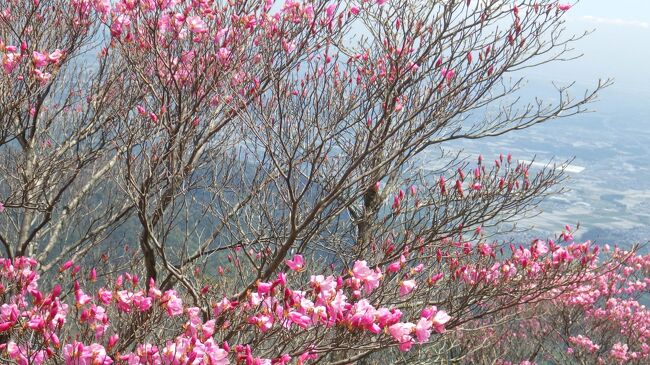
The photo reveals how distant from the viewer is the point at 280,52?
557 cm

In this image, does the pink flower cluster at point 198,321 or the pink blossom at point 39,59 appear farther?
the pink blossom at point 39,59

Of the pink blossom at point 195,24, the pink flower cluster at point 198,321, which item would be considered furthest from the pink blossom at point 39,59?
the pink flower cluster at point 198,321

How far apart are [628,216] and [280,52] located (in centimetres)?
19913

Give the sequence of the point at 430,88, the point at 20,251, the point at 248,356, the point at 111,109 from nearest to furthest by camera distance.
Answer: the point at 248,356, the point at 430,88, the point at 20,251, the point at 111,109

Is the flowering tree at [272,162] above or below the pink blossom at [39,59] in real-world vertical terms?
below

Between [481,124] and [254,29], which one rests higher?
[254,29]

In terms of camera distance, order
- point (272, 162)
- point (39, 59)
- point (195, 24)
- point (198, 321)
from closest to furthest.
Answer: point (198, 321) < point (39, 59) < point (195, 24) < point (272, 162)

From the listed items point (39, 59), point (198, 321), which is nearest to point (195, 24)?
point (39, 59)

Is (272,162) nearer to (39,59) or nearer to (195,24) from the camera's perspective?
(195,24)

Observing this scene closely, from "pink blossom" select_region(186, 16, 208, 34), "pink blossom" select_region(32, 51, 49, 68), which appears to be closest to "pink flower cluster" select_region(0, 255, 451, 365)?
"pink blossom" select_region(32, 51, 49, 68)

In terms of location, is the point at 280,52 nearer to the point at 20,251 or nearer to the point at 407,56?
the point at 407,56

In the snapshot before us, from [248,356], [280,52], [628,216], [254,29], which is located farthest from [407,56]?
[628,216]

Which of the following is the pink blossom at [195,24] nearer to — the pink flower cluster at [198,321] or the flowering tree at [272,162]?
the flowering tree at [272,162]

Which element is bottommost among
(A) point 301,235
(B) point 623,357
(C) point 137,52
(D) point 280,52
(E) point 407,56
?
(B) point 623,357
